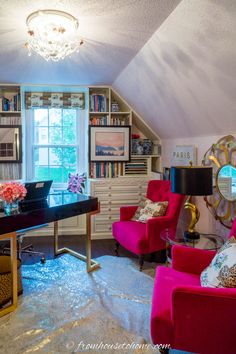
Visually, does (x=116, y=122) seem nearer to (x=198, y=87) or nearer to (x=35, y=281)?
(x=198, y=87)

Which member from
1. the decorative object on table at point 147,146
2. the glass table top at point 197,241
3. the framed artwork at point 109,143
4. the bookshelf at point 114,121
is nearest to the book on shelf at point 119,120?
the bookshelf at point 114,121

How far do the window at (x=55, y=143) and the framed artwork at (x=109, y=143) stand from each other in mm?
385

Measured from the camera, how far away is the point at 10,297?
2219 millimetres

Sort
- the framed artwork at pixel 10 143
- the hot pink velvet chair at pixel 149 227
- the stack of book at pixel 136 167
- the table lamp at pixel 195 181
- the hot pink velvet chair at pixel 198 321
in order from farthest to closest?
the stack of book at pixel 136 167 < the framed artwork at pixel 10 143 < the hot pink velvet chair at pixel 149 227 < the table lamp at pixel 195 181 < the hot pink velvet chair at pixel 198 321

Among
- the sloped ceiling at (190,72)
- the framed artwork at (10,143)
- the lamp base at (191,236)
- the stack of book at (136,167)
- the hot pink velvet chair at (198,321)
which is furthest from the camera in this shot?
the stack of book at (136,167)

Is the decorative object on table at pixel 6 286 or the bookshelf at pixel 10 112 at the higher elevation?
the bookshelf at pixel 10 112

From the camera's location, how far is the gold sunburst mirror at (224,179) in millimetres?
2475

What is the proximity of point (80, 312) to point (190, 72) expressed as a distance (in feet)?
7.23

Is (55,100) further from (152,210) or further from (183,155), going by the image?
(152,210)

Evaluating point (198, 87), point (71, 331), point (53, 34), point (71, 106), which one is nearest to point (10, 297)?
point (71, 331)

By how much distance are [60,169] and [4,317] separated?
2.51 meters

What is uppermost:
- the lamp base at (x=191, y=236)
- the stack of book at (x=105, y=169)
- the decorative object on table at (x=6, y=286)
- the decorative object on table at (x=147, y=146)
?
the decorative object on table at (x=147, y=146)

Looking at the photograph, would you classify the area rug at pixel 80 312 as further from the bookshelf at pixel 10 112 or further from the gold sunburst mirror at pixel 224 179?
the bookshelf at pixel 10 112

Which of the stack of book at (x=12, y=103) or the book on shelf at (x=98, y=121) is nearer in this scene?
the stack of book at (x=12, y=103)
